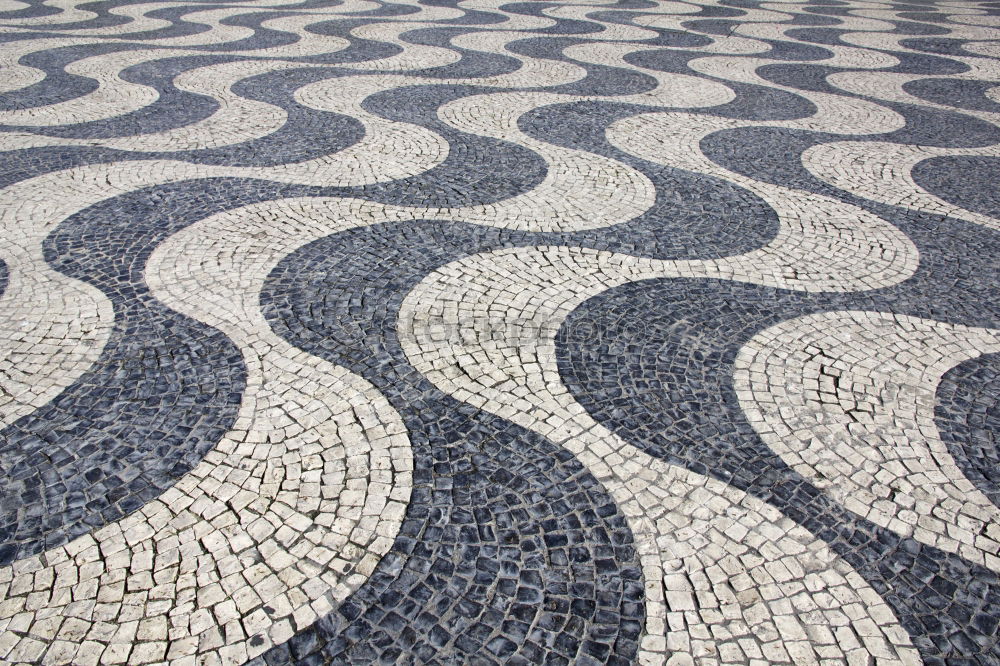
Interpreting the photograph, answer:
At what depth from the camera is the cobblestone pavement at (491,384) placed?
12.2 feet

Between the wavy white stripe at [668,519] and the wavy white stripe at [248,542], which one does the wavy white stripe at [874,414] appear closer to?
the wavy white stripe at [668,519]

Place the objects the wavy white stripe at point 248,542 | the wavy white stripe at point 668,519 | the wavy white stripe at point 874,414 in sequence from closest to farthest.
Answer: the wavy white stripe at point 248,542 → the wavy white stripe at point 668,519 → the wavy white stripe at point 874,414

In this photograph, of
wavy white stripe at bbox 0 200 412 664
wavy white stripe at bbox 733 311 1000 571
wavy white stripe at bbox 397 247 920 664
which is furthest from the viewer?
wavy white stripe at bbox 733 311 1000 571

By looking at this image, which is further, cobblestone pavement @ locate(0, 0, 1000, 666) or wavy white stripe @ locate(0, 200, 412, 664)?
cobblestone pavement @ locate(0, 0, 1000, 666)

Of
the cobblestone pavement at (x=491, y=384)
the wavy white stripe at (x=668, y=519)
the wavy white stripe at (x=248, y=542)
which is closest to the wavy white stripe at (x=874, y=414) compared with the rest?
the cobblestone pavement at (x=491, y=384)

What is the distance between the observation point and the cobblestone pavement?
3711mm

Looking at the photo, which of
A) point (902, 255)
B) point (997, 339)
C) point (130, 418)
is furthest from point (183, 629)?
point (902, 255)

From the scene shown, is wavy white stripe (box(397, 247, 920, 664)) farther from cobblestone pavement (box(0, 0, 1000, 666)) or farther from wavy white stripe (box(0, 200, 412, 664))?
wavy white stripe (box(0, 200, 412, 664))

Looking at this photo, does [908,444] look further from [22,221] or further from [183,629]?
[22,221]

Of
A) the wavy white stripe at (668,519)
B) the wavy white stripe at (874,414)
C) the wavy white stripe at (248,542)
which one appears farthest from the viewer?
the wavy white stripe at (874,414)

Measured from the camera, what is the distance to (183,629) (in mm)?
3525

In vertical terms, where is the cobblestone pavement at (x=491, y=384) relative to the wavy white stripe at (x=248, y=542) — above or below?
below

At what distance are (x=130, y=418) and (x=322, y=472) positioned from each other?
1.42 meters

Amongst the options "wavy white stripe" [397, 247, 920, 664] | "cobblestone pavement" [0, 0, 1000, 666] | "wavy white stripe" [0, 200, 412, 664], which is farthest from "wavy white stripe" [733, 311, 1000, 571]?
"wavy white stripe" [0, 200, 412, 664]
